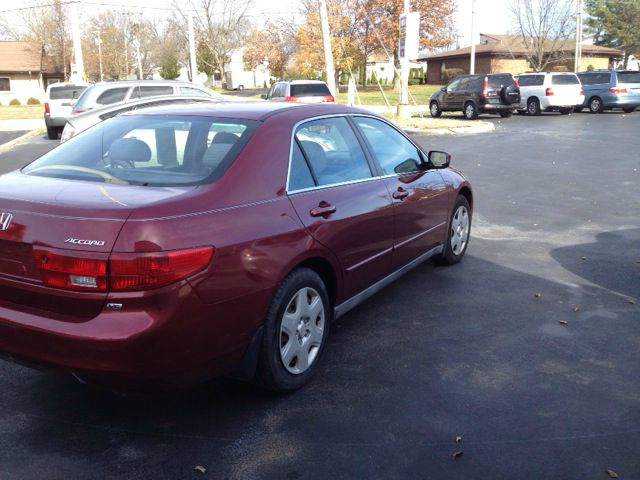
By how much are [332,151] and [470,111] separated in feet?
74.1

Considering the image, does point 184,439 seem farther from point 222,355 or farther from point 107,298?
point 107,298

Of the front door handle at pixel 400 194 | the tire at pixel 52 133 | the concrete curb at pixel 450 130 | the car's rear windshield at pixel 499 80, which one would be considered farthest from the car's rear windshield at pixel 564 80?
the front door handle at pixel 400 194

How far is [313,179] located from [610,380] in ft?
7.11

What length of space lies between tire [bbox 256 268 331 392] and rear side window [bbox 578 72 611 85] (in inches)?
1087

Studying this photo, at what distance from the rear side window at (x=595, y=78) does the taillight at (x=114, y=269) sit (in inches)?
1130

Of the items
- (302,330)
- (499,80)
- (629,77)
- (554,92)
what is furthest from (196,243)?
(629,77)

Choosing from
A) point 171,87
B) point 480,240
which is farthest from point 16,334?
point 171,87

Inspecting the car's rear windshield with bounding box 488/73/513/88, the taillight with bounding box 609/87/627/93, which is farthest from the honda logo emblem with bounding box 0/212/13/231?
the taillight with bounding box 609/87/627/93

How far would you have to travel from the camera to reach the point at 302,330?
3.80 metres

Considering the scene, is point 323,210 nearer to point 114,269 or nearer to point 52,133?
point 114,269

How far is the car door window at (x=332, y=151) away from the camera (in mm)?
4086

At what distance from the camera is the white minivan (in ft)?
88.5

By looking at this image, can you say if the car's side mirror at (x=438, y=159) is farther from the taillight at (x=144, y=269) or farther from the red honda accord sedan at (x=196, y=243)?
the taillight at (x=144, y=269)

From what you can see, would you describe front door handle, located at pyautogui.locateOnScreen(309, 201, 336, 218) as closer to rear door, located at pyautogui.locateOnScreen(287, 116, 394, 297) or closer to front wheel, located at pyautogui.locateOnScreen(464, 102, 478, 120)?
rear door, located at pyautogui.locateOnScreen(287, 116, 394, 297)
